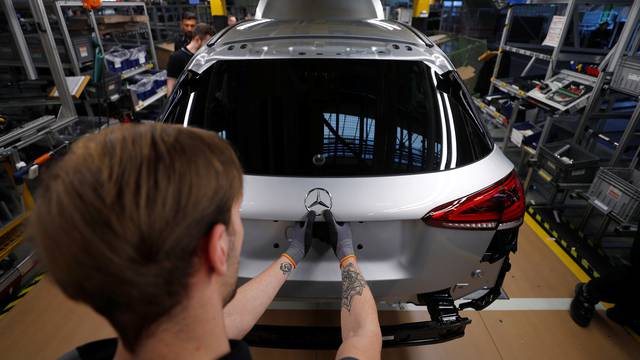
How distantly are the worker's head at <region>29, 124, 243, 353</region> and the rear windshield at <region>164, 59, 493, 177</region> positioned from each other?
84 cm

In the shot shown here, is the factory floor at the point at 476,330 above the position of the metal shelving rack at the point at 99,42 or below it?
below

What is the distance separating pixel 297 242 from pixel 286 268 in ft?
0.38

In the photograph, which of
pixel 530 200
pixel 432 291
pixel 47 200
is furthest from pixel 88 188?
pixel 530 200

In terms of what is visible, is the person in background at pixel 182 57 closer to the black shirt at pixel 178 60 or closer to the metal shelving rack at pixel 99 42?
the black shirt at pixel 178 60

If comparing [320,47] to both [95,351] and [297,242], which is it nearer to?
[297,242]

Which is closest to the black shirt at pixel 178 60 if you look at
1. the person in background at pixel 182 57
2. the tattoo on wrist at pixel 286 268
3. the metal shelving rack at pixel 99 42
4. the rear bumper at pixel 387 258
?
the person in background at pixel 182 57

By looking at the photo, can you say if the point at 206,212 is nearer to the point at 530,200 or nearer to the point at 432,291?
the point at 432,291

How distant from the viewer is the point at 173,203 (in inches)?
19.8

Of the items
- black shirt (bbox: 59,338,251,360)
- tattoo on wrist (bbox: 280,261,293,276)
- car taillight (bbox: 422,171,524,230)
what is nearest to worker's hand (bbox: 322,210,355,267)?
tattoo on wrist (bbox: 280,261,293,276)

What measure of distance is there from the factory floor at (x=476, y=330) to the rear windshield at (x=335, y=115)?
128 cm

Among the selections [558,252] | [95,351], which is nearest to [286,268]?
[95,351]

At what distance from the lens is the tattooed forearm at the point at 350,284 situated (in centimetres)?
116

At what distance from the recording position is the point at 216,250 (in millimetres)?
574

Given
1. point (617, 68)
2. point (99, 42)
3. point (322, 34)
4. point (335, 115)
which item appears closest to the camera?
point (335, 115)
